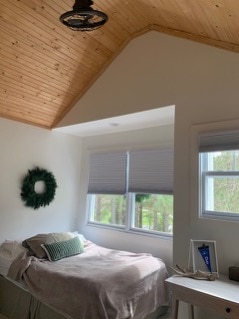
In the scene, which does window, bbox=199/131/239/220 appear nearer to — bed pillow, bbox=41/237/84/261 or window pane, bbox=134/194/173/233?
window pane, bbox=134/194/173/233

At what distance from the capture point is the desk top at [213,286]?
1890 mm

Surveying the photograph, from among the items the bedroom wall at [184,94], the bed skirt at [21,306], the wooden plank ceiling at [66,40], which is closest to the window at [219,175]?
the bedroom wall at [184,94]

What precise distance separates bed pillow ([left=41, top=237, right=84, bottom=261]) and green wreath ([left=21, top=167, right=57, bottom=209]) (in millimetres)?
838

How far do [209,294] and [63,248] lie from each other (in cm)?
201

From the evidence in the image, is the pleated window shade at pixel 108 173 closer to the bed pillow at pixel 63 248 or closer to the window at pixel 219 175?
the bed pillow at pixel 63 248

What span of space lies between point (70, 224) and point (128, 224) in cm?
113

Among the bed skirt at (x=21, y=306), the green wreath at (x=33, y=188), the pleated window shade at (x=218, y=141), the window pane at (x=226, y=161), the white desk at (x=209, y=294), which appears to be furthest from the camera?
the green wreath at (x=33, y=188)

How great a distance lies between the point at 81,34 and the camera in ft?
10.1

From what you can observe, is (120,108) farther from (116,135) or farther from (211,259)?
(211,259)

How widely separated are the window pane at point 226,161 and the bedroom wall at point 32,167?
2632mm

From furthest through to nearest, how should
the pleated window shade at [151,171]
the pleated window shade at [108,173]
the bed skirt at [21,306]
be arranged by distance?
the pleated window shade at [108,173], the pleated window shade at [151,171], the bed skirt at [21,306]

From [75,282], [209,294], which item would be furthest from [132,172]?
[209,294]

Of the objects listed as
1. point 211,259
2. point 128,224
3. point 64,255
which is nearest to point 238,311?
point 211,259

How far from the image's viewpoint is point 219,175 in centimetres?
258
